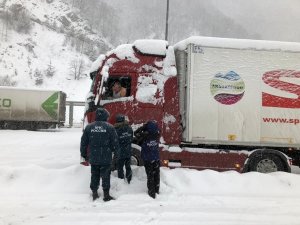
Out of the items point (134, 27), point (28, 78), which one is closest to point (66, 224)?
A: point (28, 78)

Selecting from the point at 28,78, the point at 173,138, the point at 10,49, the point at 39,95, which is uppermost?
the point at 10,49

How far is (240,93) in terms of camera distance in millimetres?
10797

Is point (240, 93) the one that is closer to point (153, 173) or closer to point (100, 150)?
point (153, 173)

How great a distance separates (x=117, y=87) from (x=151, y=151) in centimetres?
282

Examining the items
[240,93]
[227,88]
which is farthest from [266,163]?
[227,88]

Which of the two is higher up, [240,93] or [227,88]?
[227,88]

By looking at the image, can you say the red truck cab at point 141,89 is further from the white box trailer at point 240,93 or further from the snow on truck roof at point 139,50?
the white box trailer at point 240,93

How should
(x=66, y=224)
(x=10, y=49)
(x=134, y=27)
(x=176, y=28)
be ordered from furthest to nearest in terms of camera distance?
(x=176, y=28) < (x=134, y=27) < (x=10, y=49) < (x=66, y=224)

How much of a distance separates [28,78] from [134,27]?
194ft

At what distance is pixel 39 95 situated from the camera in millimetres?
27875

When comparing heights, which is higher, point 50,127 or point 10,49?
point 10,49

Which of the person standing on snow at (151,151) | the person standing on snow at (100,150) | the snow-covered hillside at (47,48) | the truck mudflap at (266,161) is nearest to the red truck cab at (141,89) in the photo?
the person standing on snow at (151,151)

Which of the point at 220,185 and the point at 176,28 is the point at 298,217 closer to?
the point at 220,185

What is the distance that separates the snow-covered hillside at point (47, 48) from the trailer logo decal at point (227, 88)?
151 ft
